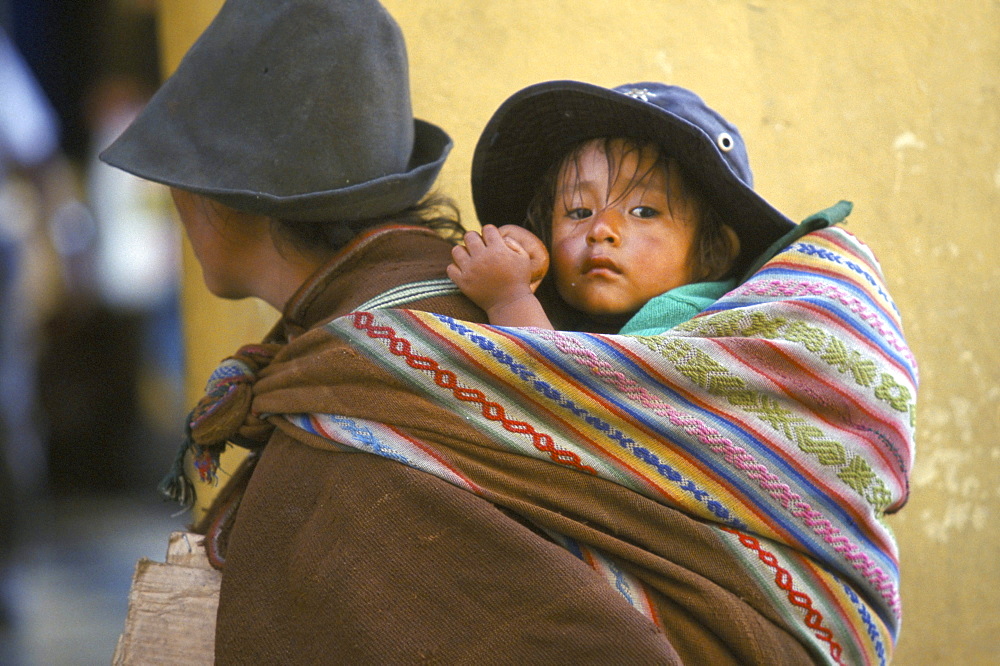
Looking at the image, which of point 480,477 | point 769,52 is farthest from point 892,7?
point 480,477

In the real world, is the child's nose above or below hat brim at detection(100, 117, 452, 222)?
above

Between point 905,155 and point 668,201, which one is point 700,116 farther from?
point 905,155

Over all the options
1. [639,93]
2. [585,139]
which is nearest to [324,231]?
[585,139]

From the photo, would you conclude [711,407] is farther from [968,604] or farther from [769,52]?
[968,604]

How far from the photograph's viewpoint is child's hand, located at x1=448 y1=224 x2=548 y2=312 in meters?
1.57

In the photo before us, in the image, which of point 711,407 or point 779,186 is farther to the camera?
point 779,186

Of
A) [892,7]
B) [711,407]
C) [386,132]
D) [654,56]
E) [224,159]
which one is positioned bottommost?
[711,407]

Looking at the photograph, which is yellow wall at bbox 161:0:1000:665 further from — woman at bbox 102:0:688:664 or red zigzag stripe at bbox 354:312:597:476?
red zigzag stripe at bbox 354:312:597:476

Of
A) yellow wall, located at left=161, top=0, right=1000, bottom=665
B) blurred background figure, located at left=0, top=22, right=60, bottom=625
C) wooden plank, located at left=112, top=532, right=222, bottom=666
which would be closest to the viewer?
wooden plank, located at left=112, top=532, right=222, bottom=666

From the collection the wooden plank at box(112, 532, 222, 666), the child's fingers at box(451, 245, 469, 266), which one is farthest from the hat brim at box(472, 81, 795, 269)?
the wooden plank at box(112, 532, 222, 666)

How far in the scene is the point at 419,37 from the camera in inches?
90.7

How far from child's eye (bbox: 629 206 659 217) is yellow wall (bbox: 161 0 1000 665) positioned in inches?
28.3

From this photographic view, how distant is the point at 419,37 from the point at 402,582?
1521 millimetres

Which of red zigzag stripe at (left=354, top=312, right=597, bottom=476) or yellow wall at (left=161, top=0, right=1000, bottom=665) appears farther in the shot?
yellow wall at (left=161, top=0, right=1000, bottom=665)
